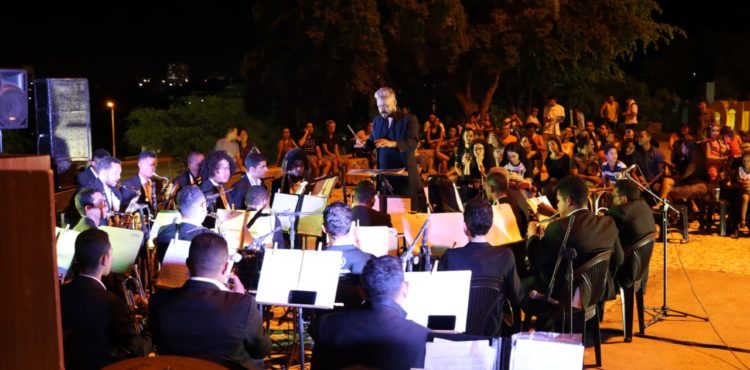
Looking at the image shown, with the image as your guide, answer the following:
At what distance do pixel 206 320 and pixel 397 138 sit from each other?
5.64 metres

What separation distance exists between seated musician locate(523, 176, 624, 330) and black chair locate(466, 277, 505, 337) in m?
0.85

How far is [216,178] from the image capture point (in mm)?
7590

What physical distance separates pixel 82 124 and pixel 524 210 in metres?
6.21

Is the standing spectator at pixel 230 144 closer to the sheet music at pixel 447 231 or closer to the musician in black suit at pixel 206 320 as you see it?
the sheet music at pixel 447 231

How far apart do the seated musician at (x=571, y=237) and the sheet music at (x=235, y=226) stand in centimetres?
213

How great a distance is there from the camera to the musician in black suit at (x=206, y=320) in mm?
3875

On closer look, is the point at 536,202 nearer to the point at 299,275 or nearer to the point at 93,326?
the point at 299,275

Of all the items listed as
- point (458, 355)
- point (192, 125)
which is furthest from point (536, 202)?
point (192, 125)

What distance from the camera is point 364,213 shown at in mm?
6945

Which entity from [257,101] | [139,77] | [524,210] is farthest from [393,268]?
[139,77]

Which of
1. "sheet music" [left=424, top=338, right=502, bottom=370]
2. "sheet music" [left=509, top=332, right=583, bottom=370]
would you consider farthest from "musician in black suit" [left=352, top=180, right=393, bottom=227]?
Answer: "sheet music" [left=509, top=332, right=583, bottom=370]

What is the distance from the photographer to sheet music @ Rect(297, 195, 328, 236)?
6812 millimetres

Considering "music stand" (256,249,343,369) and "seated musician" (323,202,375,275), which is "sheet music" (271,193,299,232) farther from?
"music stand" (256,249,343,369)

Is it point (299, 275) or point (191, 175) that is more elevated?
point (191, 175)
